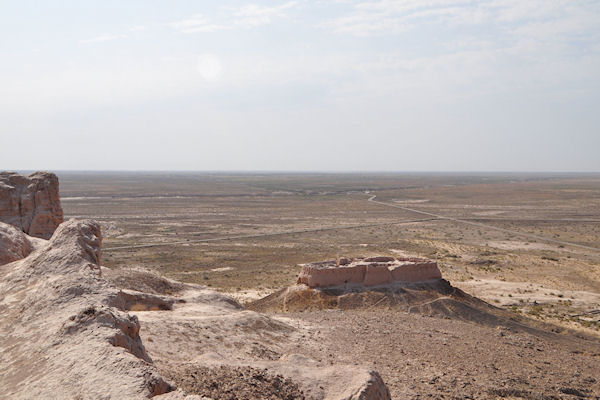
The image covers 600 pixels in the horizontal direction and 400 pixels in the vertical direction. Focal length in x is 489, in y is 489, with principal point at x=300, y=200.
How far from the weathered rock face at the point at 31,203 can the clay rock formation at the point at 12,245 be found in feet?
17.4

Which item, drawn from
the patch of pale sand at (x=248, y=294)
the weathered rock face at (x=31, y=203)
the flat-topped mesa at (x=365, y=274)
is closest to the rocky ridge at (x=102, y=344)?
the weathered rock face at (x=31, y=203)

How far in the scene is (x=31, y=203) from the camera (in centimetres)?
1820

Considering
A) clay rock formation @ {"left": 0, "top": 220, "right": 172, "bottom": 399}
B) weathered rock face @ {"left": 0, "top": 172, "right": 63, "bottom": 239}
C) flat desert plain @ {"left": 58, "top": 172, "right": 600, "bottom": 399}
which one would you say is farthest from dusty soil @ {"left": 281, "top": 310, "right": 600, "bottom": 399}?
weathered rock face @ {"left": 0, "top": 172, "right": 63, "bottom": 239}

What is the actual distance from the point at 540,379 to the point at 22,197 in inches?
709

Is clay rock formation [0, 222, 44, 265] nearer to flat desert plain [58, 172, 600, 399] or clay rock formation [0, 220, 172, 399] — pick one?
clay rock formation [0, 220, 172, 399]

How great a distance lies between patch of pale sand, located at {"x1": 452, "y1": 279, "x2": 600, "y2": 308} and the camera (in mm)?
24609

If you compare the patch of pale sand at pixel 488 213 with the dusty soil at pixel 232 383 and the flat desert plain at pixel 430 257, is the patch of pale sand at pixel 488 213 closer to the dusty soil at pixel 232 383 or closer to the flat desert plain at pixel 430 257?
the flat desert plain at pixel 430 257

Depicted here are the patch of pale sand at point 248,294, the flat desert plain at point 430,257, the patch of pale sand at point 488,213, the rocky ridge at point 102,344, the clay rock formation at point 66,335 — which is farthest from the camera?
the patch of pale sand at point 488,213

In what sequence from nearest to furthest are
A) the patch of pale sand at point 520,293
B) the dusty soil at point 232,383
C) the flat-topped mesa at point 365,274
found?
the dusty soil at point 232,383 → the flat-topped mesa at point 365,274 → the patch of pale sand at point 520,293

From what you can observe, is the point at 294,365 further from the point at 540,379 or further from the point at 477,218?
the point at 477,218

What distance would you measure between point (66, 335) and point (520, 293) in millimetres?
25001

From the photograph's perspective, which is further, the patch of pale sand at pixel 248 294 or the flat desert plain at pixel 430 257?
the patch of pale sand at pixel 248 294

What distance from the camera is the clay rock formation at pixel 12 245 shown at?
1096 centimetres

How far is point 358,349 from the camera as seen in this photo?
13.2 metres
